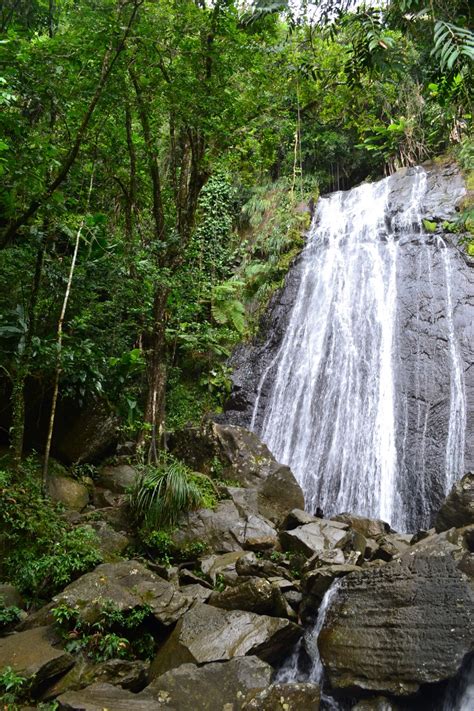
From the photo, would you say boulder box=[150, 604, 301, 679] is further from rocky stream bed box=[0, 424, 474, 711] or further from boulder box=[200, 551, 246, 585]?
boulder box=[200, 551, 246, 585]

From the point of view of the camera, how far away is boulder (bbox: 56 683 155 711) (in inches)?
146

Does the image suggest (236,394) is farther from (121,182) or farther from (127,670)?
(127,670)

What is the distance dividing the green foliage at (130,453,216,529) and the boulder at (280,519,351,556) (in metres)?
1.23

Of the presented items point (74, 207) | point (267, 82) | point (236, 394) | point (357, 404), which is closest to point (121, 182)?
point (74, 207)

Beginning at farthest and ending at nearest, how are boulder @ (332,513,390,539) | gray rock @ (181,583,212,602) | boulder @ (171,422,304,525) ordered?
boulder @ (171,422,304,525), boulder @ (332,513,390,539), gray rock @ (181,583,212,602)

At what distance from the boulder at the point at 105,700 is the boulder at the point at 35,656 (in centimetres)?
26

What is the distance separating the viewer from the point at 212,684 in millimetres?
4137

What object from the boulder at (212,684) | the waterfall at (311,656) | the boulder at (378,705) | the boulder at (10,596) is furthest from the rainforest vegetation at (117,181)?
the boulder at (378,705)

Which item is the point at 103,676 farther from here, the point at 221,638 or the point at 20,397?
the point at 20,397

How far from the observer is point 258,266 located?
46.1ft

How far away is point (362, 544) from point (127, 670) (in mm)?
3218

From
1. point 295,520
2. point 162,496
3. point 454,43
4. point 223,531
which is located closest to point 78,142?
point 454,43

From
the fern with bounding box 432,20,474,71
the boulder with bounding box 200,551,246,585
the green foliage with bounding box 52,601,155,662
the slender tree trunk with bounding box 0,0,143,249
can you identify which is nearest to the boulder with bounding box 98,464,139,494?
the boulder with bounding box 200,551,246,585

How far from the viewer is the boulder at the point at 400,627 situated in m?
4.07
